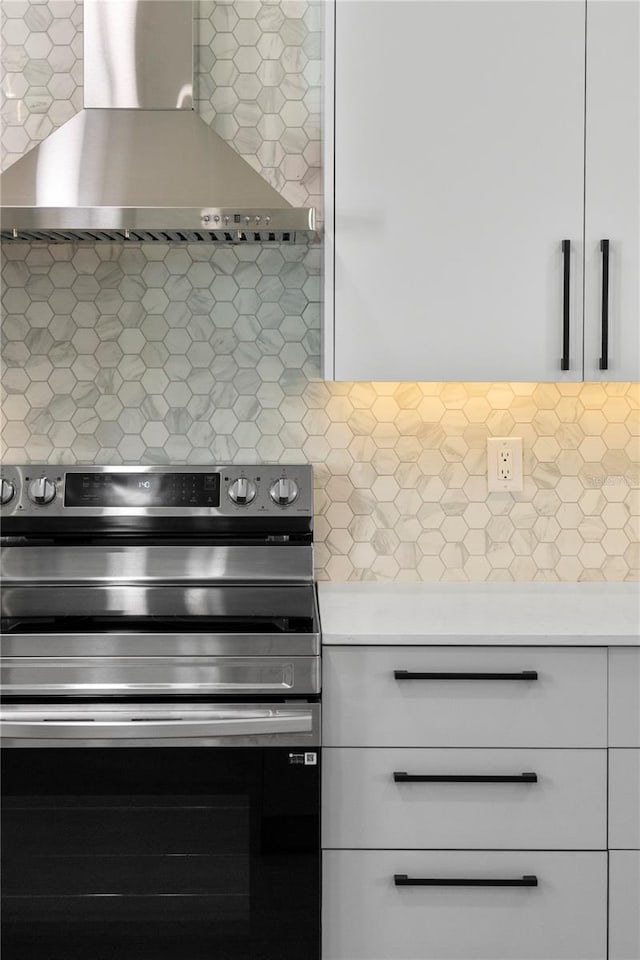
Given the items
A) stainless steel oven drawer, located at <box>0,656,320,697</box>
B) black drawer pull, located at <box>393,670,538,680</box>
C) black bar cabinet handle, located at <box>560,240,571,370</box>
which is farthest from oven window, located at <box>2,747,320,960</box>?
black bar cabinet handle, located at <box>560,240,571,370</box>

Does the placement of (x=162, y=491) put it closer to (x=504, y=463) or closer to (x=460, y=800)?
(x=504, y=463)

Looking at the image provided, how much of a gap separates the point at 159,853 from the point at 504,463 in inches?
47.5

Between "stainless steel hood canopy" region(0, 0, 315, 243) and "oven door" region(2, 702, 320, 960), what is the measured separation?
0.94 metres

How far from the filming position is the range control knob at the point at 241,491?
6.82 feet

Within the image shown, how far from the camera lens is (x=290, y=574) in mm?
2082

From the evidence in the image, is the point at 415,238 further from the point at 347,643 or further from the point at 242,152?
the point at 347,643

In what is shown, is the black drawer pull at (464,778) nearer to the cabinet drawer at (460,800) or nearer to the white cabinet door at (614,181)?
the cabinet drawer at (460,800)

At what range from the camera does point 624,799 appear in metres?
1.64

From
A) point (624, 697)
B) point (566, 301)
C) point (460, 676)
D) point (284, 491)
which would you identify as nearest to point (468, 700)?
point (460, 676)

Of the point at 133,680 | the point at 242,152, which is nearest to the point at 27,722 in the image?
the point at 133,680

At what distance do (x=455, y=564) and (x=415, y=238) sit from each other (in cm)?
82

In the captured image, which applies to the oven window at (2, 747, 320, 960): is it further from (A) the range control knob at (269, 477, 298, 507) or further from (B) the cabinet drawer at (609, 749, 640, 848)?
(A) the range control knob at (269, 477, 298, 507)

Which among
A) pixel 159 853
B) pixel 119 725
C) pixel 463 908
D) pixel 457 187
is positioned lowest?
pixel 463 908

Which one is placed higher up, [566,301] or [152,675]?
[566,301]
